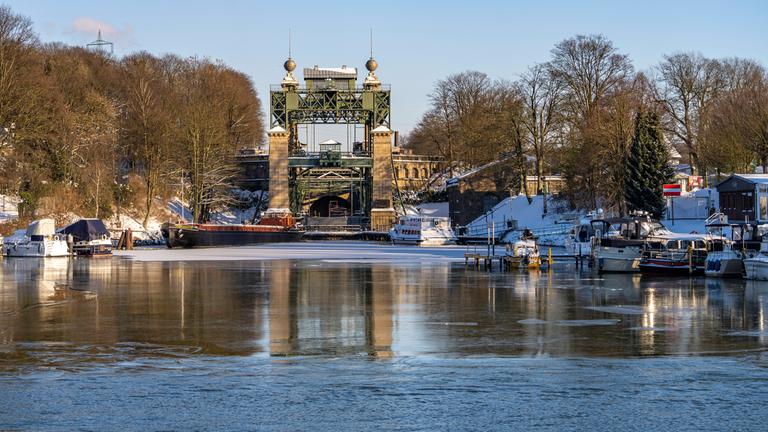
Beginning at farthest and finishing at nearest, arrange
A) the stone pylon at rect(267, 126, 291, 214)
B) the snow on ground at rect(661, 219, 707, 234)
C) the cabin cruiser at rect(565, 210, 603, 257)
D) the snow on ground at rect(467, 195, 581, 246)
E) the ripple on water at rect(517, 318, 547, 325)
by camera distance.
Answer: the stone pylon at rect(267, 126, 291, 214)
the snow on ground at rect(467, 195, 581, 246)
the snow on ground at rect(661, 219, 707, 234)
the cabin cruiser at rect(565, 210, 603, 257)
the ripple on water at rect(517, 318, 547, 325)

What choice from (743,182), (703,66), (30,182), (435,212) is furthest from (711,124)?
(30,182)

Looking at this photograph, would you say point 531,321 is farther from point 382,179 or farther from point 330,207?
point 330,207

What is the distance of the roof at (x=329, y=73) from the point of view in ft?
311

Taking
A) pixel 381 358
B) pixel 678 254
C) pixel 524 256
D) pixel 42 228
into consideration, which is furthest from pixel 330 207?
pixel 381 358

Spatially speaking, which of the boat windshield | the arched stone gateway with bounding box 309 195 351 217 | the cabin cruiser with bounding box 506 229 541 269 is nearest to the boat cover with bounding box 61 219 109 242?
the cabin cruiser with bounding box 506 229 541 269

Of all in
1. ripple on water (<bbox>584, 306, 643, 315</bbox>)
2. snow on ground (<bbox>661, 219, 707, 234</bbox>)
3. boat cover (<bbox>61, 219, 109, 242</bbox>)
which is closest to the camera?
ripple on water (<bbox>584, 306, 643, 315</bbox>)

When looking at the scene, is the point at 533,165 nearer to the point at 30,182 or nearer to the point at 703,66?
the point at 703,66

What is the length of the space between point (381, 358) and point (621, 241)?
97.3ft

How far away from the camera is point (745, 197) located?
188ft

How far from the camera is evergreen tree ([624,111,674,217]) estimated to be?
6500 centimetres

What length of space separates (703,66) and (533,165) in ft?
62.6

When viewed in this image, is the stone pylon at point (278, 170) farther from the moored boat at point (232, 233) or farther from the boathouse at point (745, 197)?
the boathouse at point (745, 197)

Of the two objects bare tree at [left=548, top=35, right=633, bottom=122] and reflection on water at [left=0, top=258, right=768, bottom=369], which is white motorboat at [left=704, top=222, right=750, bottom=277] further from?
bare tree at [left=548, top=35, right=633, bottom=122]

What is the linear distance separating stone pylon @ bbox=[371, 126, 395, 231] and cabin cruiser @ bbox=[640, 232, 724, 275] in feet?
178
